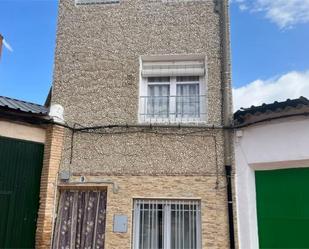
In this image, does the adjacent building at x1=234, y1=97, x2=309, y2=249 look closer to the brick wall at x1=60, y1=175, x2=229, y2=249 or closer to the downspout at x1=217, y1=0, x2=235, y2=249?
the downspout at x1=217, y1=0, x2=235, y2=249

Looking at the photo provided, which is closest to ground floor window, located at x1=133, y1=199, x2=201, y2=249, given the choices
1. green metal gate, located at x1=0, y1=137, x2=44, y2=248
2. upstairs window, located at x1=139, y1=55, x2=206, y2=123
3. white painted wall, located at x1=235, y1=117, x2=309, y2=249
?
white painted wall, located at x1=235, y1=117, x2=309, y2=249

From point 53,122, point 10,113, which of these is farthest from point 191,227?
point 10,113

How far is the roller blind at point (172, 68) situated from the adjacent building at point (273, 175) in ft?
5.64

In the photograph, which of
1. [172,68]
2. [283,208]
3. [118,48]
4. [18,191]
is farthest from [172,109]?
[18,191]

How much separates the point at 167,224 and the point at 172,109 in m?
2.84

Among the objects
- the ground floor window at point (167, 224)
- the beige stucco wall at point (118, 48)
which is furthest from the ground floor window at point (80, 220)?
the beige stucco wall at point (118, 48)

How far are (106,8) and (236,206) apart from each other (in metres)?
6.13

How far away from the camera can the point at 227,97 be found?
8773 mm

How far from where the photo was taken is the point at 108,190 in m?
8.47

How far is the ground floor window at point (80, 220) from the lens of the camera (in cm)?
838

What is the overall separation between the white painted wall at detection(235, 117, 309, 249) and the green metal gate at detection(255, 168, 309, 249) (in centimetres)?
15

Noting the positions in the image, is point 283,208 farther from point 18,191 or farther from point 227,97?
point 18,191

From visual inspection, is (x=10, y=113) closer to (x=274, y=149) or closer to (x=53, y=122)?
(x=53, y=122)

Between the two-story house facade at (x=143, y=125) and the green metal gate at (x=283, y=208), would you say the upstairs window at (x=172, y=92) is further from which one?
the green metal gate at (x=283, y=208)
